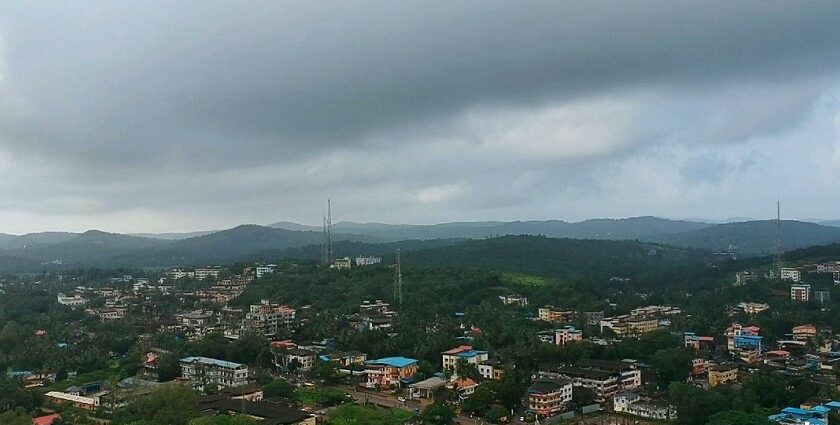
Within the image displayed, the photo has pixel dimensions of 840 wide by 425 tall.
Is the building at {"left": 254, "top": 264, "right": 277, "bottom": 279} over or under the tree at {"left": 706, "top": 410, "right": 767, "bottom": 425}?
over

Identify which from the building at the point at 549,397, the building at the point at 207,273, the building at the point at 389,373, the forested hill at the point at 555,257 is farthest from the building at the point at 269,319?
the forested hill at the point at 555,257

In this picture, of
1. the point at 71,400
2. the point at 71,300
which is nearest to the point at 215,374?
the point at 71,400

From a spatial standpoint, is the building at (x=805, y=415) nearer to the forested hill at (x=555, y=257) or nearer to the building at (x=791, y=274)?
the building at (x=791, y=274)

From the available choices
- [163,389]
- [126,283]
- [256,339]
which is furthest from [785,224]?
[163,389]

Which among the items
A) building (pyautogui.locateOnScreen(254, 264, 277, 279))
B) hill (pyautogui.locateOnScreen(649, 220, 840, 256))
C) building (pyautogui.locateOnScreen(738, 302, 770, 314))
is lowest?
building (pyautogui.locateOnScreen(738, 302, 770, 314))

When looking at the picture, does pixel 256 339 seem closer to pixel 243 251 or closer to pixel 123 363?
pixel 123 363

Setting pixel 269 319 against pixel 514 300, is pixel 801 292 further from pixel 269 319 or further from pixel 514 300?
pixel 269 319

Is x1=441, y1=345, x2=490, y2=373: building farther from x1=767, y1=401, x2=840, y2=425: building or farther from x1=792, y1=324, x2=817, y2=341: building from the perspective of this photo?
x1=792, y1=324, x2=817, y2=341: building

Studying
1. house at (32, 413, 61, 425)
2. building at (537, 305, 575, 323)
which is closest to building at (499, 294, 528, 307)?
building at (537, 305, 575, 323)
